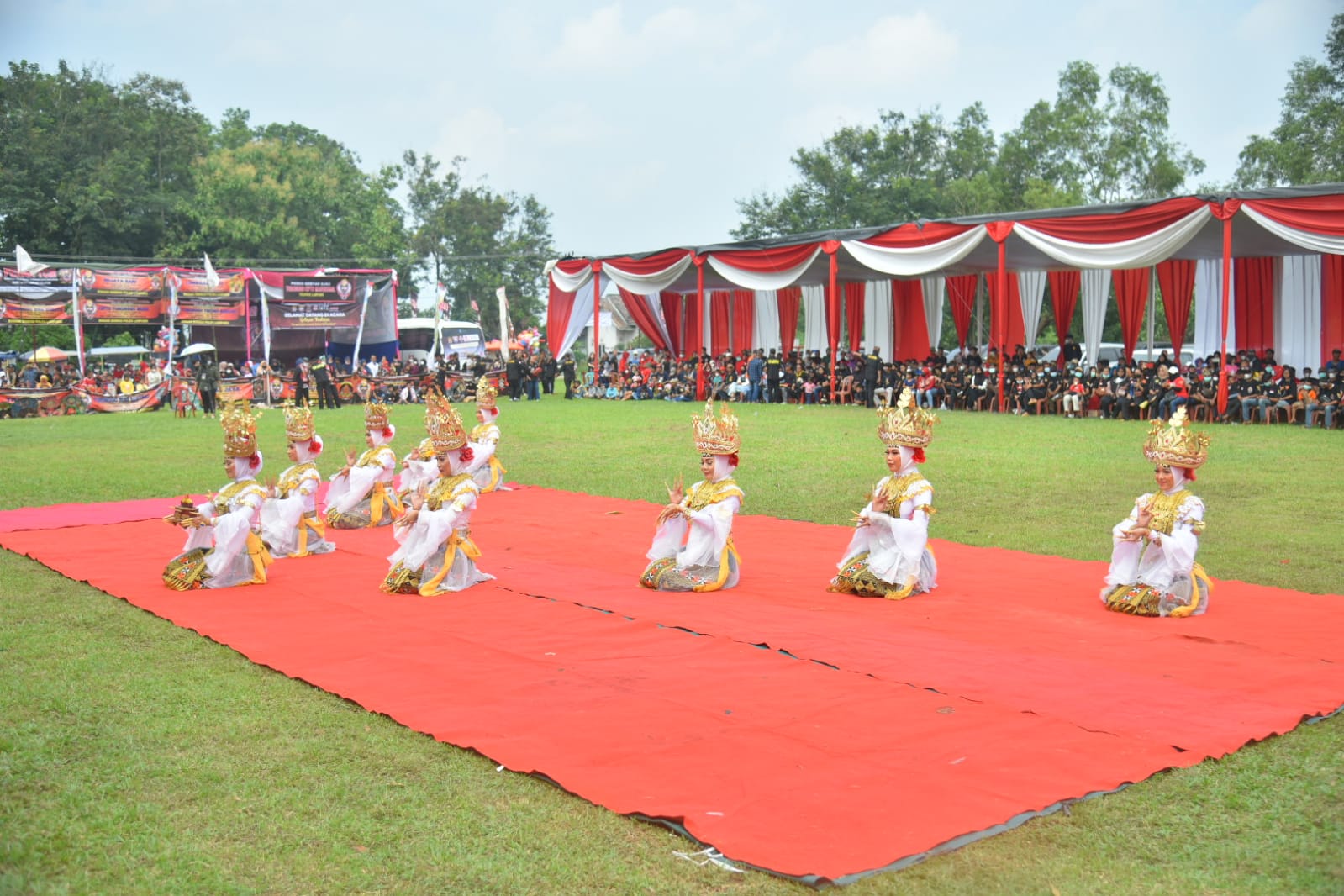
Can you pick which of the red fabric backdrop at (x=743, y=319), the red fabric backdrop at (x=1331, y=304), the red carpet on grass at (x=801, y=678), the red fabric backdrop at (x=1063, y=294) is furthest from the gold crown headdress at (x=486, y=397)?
the red fabric backdrop at (x=743, y=319)

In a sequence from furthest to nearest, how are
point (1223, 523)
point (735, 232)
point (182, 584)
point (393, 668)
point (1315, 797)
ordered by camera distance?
point (735, 232) → point (1223, 523) → point (182, 584) → point (393, 668) → point (1315, 797)

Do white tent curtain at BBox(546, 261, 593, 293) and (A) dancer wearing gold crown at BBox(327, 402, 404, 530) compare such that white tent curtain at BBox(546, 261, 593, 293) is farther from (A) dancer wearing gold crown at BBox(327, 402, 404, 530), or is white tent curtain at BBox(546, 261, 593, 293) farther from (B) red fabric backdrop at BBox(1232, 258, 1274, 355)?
(A) dancer wearing gold crown at BBox(327, 402, 404, 530)

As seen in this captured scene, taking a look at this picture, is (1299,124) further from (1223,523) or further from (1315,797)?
(1315,797)

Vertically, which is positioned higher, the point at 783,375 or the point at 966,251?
the point at 966,251

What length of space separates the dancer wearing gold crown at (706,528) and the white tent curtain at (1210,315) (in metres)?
17.5

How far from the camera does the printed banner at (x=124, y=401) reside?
26.6 meters

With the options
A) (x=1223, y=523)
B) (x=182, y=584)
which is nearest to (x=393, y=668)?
(x=182, y=584)

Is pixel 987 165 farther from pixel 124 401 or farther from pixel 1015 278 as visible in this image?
pixel 124 401

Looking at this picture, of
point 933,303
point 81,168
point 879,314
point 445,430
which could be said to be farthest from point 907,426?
point 81,168

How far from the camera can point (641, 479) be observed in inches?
516

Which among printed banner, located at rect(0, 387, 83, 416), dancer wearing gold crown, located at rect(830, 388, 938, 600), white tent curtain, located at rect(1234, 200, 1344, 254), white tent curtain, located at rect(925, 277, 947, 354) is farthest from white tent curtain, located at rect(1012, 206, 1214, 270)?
printed banner, located at rect(0, 387, 83, 416)

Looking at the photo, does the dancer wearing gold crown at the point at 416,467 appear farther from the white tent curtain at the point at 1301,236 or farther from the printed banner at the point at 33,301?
the printed banner at the point at 33,301

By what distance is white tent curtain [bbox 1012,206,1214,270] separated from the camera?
17.4 meters

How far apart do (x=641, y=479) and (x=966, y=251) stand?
10.2 metres
